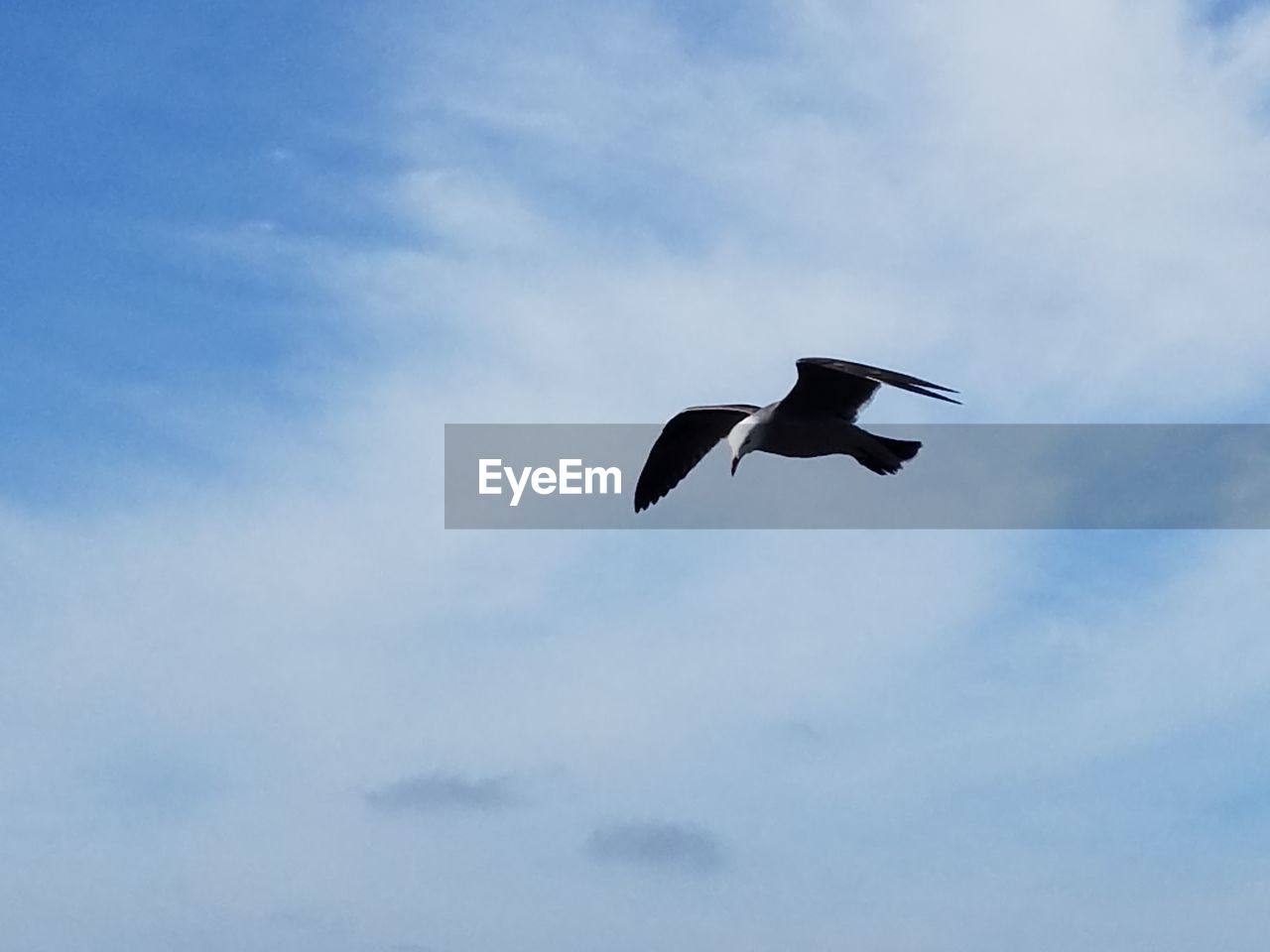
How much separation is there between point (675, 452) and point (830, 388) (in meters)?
5.23

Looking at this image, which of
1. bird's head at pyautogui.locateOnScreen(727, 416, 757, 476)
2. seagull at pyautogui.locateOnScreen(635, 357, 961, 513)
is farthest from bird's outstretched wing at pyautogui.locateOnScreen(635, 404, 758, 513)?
bird's head at pyautogui.locateOnScreen(727, 416, 757, 476)

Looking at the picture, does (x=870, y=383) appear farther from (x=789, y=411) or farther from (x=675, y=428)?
(x=675, y=428)

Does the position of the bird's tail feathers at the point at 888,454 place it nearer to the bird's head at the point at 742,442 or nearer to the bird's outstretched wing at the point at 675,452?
the bird's head at the point at 742,442

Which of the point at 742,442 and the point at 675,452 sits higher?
the point at 675,452

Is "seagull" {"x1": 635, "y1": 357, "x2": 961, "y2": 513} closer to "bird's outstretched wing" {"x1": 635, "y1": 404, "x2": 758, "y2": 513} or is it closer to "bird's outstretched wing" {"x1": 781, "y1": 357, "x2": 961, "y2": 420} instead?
"bird's outstretched wing" {"x1": 781, "y1": 357, "x2": 961, "y2": 420}

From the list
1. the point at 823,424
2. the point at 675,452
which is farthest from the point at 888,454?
the point at 675,452

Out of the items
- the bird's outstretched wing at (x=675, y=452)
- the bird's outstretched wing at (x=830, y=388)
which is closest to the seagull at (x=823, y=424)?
the bird's outstretched wing at (x=830, y=388)

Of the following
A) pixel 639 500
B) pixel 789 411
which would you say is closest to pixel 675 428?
pixel 639 500

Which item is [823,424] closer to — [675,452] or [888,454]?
[888,454]

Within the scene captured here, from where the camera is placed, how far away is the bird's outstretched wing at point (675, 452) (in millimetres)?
24922

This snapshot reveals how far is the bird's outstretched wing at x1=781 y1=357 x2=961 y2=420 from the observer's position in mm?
19562

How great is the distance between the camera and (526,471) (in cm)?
2480

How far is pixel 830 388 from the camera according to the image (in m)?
20.7

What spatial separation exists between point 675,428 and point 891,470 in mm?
4535
